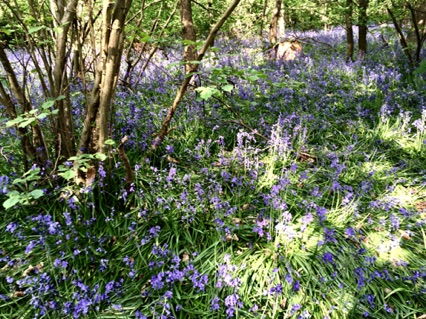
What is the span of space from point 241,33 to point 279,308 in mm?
10785

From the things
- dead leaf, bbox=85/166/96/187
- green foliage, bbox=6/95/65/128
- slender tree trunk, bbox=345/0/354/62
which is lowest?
dead leaf, bbox=85/166/96/187

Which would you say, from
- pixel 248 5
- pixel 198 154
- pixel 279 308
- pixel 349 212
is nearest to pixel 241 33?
pixel 248 5

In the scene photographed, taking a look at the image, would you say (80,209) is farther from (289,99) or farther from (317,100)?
(317,100)

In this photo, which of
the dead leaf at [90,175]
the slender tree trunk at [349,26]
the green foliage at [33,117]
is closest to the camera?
the green foliage at [33,117]

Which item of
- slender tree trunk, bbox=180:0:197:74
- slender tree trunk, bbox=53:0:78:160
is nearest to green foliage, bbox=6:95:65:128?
slender tree trunk, bbox=53:0:78:160

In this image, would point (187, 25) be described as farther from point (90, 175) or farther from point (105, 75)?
point (90, 175)

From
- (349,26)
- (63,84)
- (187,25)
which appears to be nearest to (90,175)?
(63,84)

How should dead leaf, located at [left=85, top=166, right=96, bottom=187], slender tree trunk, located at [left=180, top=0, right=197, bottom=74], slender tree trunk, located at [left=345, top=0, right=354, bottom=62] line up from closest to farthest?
dead leaf, located at [left=85, top=166, right=96, bottom=187], slender tree trunk, located at [left=180, top=0, right=197, bottom=74], slender tree trunk, located at [left=345, top=0, right=354, bottom=62]

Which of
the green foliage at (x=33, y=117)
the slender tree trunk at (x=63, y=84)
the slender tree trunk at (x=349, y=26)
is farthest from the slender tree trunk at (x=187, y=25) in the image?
the slender tree trunk at (x=349, y=26)

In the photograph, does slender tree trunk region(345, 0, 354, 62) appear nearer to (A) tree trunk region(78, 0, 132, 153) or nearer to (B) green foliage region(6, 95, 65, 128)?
(A) tree trunk region(78, 0, 132, 153)

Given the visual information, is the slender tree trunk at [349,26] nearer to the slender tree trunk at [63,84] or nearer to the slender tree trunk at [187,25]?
the slender tree trunk at [187,25]

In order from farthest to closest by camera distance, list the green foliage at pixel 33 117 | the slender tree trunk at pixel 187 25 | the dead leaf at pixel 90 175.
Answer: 1. the slender tree trunk at pixel 187 25
2. the dead leaf at pixel 90 175
3. the green foliage at pixel 33 117

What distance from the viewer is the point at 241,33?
1124 cm

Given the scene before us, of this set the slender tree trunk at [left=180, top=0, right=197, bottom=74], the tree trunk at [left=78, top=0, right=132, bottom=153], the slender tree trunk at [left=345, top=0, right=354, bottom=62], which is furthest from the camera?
the slender tree trunk at [left=345, top=0, right=354, bottom=62]
